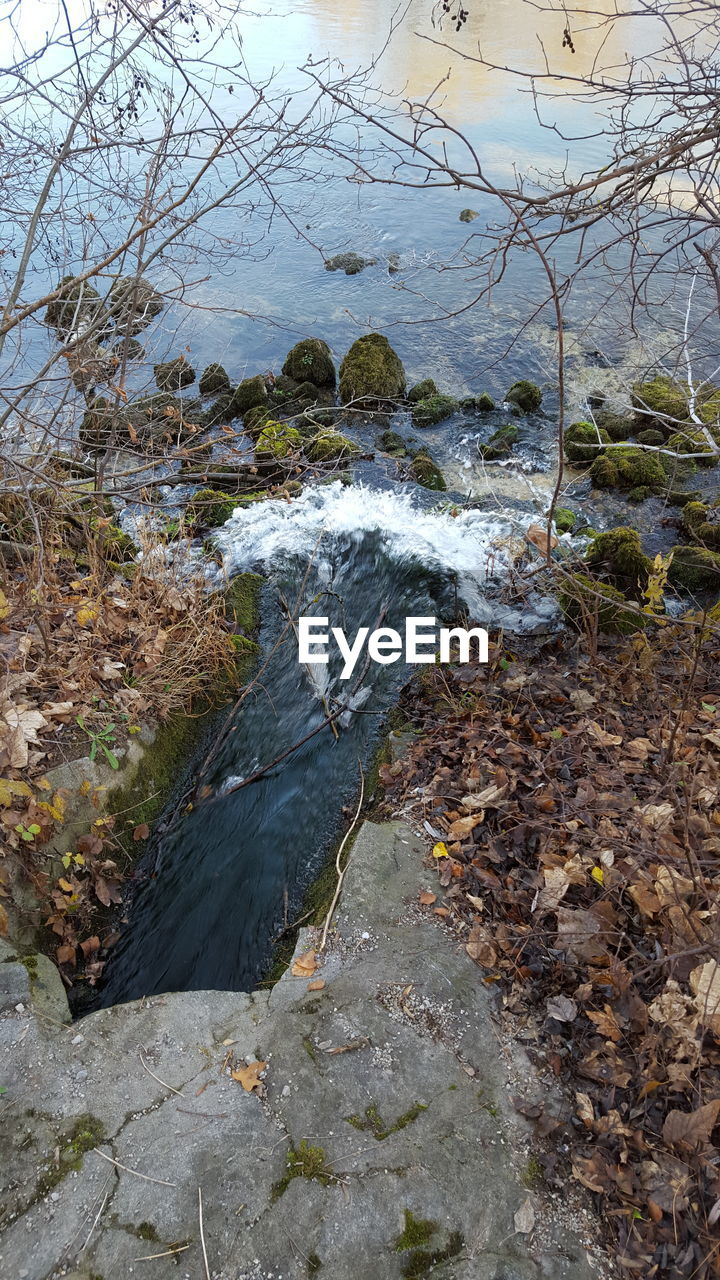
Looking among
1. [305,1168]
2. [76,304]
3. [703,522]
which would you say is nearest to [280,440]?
[76,304]

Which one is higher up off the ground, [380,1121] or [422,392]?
[422,392]

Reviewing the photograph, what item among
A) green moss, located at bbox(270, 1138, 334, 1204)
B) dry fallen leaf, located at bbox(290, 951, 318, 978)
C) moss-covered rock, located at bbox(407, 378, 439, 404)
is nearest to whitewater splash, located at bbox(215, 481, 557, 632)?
moss-covered rock, located at bbox(407, 378, 439, 404)

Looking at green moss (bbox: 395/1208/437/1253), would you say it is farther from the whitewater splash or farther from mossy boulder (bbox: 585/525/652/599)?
mossy boulder (bbox: 585/525/652/599)

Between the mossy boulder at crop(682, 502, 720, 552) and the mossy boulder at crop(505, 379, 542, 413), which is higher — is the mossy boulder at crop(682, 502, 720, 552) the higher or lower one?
the lower one

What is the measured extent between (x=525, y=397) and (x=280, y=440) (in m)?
3.58

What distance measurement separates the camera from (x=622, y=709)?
195 inches

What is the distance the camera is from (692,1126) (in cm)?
279

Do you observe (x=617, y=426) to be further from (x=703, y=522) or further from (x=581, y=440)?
(x=703, y=522)

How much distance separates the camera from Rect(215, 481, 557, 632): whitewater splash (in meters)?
6.80

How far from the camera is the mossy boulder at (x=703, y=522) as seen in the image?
733 cm

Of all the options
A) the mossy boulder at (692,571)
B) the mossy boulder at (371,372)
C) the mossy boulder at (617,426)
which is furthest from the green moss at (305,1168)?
the mossy boulder at (371,372)

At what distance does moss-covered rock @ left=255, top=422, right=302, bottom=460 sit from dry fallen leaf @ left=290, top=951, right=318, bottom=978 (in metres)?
5.67

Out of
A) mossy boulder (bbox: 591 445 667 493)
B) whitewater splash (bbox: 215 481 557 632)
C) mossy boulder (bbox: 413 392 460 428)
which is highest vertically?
mossy boulder (bbox: 413 392 460 428)

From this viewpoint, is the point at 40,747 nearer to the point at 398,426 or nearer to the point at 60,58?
the point at 398,426
